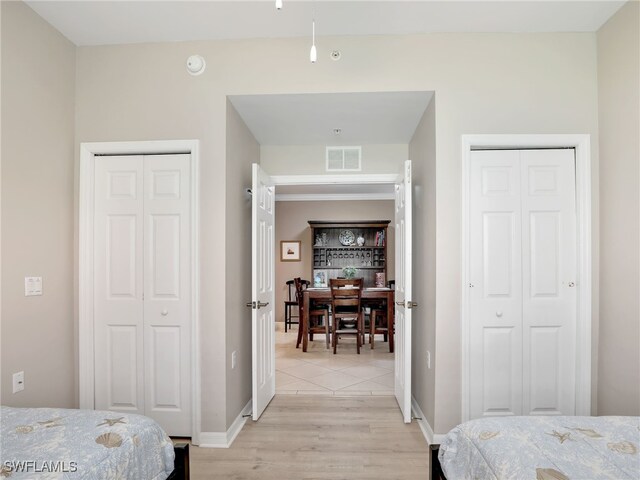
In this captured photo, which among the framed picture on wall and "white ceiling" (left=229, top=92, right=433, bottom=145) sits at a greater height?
"white ceiling" (left=229, top=92, right=433, bottom=145)

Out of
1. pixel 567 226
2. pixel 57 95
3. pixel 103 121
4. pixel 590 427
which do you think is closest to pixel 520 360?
pixel 567 226

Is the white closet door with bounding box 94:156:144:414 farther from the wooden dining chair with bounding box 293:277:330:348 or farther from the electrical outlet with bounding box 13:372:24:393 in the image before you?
the wooden dining chair with bounding box 293:277:330:348

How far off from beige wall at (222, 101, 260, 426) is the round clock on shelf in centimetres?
436

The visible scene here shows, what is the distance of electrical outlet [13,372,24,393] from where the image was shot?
2252mm

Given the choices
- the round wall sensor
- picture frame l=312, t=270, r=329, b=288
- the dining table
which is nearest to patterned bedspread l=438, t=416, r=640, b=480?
the round wall sensor

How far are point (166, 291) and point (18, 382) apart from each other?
0.95m

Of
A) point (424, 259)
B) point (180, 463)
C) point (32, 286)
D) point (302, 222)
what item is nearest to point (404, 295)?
point (424, 259)

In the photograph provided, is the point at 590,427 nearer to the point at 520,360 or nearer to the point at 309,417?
the point at 520,360

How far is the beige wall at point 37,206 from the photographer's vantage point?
7.34 ft

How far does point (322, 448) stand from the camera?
2.70m

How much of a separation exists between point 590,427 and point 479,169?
1722 mm

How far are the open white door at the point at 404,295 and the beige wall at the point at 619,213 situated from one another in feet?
4.06

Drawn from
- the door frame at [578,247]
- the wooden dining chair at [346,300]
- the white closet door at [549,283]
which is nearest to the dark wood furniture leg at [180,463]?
the door frame at [578,247]

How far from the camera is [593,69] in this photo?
267 centimetres
